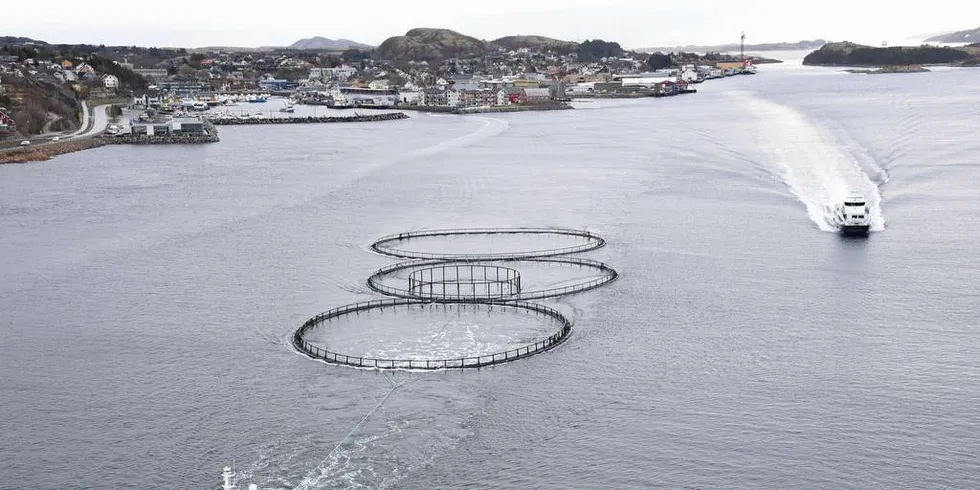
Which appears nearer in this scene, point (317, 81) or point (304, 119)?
point (304, 119)

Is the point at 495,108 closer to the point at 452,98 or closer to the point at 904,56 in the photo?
the point at 452,98

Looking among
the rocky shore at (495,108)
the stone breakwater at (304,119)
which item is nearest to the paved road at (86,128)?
the stone breakwater at (304,119)

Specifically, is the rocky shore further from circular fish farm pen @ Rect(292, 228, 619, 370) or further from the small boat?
the small boat

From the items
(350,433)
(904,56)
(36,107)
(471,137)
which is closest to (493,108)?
(471,137)

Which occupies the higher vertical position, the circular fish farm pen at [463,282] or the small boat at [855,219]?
the small boat at [855,219]

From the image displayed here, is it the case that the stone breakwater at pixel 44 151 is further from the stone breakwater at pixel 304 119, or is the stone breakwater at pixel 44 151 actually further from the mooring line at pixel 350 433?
the mooring line at pixel 350 433

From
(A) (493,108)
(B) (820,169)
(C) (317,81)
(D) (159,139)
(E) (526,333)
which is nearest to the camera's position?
(E) (526,333)
